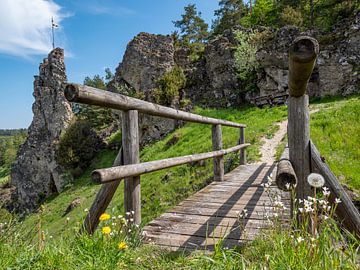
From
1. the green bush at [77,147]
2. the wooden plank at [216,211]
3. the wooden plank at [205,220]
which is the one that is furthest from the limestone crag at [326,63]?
the wooden plank at [205,220]

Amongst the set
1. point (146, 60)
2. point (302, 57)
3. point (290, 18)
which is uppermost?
point (290, 18)

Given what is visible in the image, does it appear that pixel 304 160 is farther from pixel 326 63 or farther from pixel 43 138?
pixel 43 138

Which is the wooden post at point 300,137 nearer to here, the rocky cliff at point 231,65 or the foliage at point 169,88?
the rocky cliff at point 231,65

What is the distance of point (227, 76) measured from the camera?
791 inches

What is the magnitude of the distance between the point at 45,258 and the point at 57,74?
28.8 m

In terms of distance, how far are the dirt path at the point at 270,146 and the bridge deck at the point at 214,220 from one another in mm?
3570

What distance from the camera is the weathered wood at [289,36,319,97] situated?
4.72 feet

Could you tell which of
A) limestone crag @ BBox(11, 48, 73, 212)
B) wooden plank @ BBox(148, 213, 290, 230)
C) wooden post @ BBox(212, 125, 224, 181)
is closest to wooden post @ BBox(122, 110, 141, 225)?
wooden plank @ BBox(148, 213, 290, 230)

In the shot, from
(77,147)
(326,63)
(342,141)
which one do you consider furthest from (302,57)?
(77,147)

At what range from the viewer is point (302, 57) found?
1456 mm

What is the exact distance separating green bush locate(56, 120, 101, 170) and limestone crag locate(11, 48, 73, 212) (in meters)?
1.96

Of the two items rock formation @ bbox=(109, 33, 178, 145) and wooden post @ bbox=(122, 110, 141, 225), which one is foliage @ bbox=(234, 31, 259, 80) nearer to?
rock formation @ bbox=(109, 33, 178, 145)

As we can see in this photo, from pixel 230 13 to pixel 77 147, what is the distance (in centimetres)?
2594

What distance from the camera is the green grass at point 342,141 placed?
5109mm
